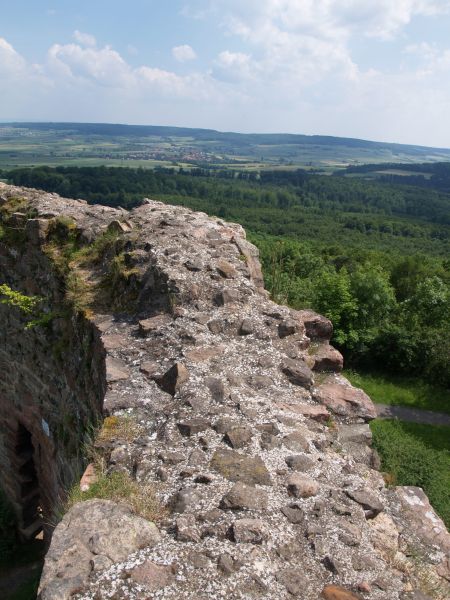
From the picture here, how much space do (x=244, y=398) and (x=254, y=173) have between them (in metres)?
160

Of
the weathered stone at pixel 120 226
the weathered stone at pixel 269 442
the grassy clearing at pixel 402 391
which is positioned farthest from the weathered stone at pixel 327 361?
the grassy clearing at pixel 402 391

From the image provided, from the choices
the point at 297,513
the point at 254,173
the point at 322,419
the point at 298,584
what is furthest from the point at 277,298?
the point at 254,173

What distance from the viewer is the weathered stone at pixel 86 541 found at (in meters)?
2.58

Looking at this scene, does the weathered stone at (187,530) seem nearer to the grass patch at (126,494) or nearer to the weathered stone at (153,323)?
the grass patch at (126,494)

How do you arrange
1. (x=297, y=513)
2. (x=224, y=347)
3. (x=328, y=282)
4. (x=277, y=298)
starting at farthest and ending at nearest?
1. (x=328, y=282)
2. (x=277, y=298)
3. (x=224, y=347)
4. (x=297, y=513)

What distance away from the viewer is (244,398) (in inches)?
167

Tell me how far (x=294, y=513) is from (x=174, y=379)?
1.71 meters

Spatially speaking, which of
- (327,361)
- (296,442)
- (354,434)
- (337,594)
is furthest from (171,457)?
(327,361)

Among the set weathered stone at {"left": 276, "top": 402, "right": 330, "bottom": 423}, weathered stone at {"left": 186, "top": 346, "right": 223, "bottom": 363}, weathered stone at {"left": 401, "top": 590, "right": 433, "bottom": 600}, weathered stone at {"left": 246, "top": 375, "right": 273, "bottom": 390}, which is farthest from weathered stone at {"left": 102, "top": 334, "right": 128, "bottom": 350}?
→ weathered stone at {"left": 401, "top": 590, "right": 433, "bottom": 600}

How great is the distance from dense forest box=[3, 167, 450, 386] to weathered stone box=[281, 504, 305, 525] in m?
4.29

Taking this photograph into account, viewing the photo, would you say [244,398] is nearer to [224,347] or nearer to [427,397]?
[224,347]

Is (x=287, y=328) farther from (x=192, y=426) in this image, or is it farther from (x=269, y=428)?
(x=192, y=426)

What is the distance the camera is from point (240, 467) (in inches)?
137

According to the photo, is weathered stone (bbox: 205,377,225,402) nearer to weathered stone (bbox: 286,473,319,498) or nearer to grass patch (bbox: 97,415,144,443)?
grass patch (bbox: 97,415,144,443)
